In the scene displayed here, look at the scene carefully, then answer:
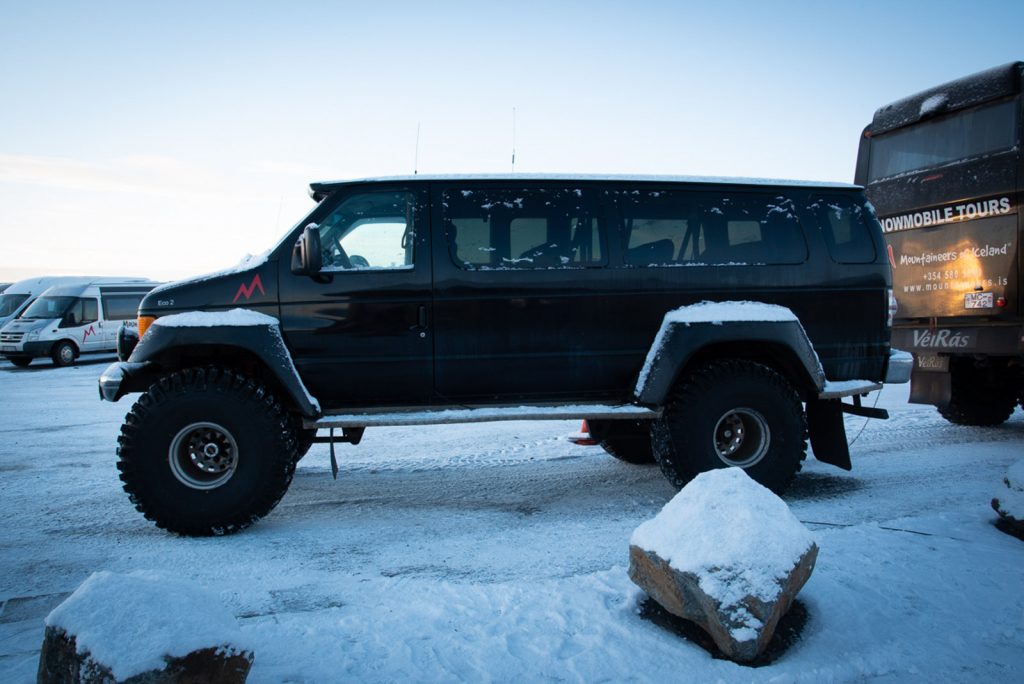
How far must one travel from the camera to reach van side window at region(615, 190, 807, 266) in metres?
4.75

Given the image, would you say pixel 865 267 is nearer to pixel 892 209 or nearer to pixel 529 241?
pixel 529 241

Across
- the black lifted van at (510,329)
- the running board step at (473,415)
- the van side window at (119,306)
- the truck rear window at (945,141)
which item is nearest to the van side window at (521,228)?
the black lifted van at (510,329)

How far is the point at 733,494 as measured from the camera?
317 centimetres

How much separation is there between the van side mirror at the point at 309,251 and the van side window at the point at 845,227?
3468 millimetres

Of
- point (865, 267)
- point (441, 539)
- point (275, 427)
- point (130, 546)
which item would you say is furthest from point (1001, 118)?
point (130, 546)

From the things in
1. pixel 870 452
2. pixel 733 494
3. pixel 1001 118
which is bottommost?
pixel 870 452

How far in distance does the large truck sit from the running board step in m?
4.44

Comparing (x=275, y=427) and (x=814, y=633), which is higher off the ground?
(x=275, y=427)

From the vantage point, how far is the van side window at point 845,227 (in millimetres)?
4941

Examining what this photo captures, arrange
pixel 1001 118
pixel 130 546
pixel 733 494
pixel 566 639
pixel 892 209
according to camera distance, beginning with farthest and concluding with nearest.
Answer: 1. pixel 892 209
2. pixel 1001 118
3. pixel 130 546
4. pixel 733 494
5. pixel 566 639

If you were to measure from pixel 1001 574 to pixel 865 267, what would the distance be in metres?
2.25

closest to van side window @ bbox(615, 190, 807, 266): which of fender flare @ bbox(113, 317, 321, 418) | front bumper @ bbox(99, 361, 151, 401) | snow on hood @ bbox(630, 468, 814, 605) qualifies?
snow on hood @ bbox(630, 468, 814, 605)

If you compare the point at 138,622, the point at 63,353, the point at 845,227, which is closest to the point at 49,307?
the point at 63,353

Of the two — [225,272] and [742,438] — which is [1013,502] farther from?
[225,272]
